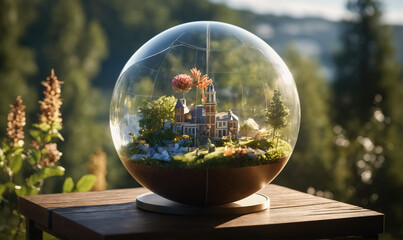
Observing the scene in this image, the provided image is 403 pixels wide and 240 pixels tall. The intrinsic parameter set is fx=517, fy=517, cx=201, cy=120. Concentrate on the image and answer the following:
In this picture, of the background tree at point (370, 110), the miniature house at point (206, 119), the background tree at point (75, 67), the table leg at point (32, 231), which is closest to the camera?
the miniature house at point (206, 119)

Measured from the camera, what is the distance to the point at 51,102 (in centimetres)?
364

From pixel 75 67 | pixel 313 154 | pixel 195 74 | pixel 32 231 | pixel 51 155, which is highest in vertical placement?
pixel 75 67

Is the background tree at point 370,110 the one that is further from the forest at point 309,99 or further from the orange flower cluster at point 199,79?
the orange flower cluster at point 199,79

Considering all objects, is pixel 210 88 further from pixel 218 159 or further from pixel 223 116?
pixel 218 159

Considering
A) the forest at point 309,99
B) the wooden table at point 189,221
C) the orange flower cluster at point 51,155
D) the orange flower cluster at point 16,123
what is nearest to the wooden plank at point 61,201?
the wooden table at point 189,221

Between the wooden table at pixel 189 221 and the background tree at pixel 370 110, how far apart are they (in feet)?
22.2

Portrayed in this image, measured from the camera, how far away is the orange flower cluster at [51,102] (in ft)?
11.8

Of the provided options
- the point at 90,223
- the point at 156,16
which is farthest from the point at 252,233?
the point at 156,16

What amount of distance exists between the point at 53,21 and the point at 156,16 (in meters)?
4.61

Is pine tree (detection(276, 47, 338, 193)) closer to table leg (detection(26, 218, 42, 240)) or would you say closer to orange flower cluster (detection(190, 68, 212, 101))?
table leg (detection(26, 218, 42, 240))

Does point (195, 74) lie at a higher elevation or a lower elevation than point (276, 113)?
higher

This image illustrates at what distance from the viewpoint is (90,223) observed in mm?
2297

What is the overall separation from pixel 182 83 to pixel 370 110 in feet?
25.5

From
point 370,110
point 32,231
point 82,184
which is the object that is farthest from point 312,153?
point 32,231
